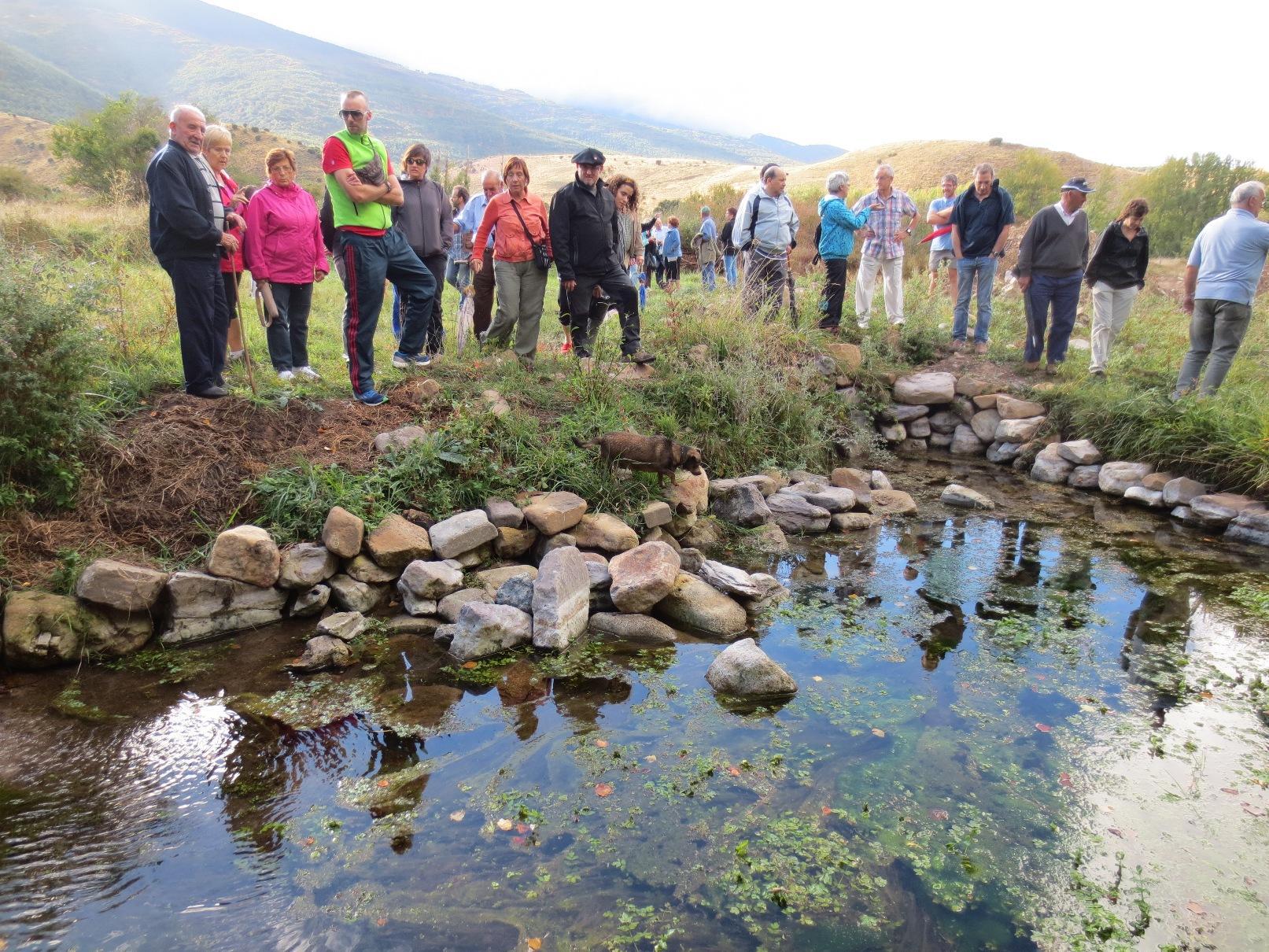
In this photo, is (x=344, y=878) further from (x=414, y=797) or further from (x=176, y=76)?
(x=176, y=76)

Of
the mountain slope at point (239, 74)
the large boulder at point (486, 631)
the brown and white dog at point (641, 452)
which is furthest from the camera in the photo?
the mountain slope at point (239, 74)

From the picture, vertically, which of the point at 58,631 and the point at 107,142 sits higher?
the point at 107,142

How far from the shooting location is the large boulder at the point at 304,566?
14.3ft

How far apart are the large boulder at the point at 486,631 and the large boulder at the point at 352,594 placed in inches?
22.9

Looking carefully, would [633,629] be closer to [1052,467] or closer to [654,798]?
[654,798]

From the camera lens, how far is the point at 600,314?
289 inches

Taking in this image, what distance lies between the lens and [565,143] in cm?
13475

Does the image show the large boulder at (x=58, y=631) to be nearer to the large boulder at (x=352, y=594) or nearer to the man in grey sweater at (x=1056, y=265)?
the large boulder at (x=352, y=594)

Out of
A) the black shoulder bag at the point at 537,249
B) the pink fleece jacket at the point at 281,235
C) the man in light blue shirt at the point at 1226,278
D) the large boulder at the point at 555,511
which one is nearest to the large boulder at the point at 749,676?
the large boulder at the point at 555,511

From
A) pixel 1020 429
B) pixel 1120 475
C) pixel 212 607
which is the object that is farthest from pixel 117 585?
pixel 1020 429

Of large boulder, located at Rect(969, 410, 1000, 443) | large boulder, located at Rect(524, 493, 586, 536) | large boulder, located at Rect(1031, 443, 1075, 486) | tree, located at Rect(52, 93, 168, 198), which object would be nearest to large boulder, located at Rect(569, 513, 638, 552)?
large boulder, located at Rect(524, 493, 586, 536)

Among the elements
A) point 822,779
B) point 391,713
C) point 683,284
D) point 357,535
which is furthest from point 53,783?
point 683,284

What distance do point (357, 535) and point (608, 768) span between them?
2.24 m

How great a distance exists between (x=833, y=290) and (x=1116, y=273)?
2.90 meters
